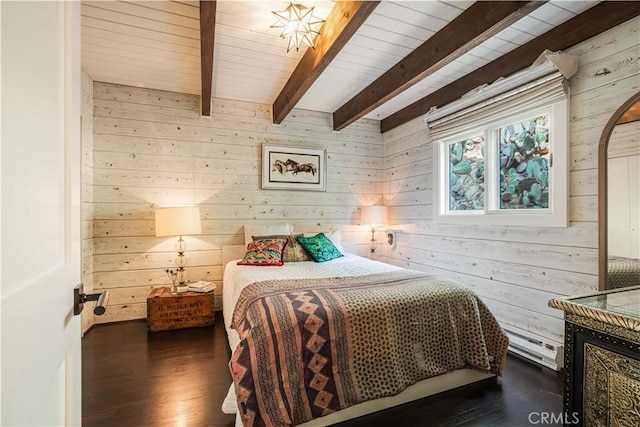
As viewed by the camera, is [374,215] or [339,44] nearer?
[339,44]

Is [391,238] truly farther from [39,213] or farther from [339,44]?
[39,213]

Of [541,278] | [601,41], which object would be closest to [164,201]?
[541,278]

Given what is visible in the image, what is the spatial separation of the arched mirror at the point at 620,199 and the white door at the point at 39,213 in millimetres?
2579

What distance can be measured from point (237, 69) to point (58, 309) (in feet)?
9.03

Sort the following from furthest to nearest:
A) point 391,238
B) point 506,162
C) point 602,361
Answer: point 391,238 → point 506,162 → point 602,361

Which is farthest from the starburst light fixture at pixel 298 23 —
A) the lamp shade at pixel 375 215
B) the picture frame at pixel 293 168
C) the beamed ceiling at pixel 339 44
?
the lamp shade at pixel 375 215

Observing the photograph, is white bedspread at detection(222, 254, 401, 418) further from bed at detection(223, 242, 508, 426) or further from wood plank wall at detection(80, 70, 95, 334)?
wood plank wall at detection(80, 70, 95, 334)

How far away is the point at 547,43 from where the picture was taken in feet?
7.51

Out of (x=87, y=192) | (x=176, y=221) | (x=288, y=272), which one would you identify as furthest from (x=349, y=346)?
(x=87, y=192)

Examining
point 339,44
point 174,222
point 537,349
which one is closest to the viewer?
point 339,44

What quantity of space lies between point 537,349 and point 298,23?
2.93 metres

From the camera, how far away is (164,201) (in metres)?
3.35

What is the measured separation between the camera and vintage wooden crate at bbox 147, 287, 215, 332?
9.60 ft

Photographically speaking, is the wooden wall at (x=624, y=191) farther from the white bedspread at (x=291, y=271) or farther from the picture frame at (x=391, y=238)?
the picture frame at (x=391, y=238)
